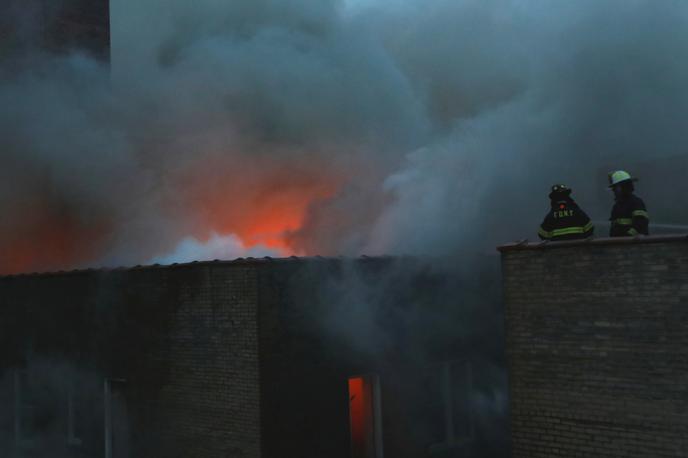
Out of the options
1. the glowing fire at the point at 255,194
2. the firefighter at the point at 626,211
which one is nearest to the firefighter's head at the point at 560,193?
the firefighter at the point at 626,211

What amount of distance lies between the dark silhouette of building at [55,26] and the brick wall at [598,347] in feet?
35.9

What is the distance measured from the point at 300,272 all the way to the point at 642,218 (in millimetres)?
3307

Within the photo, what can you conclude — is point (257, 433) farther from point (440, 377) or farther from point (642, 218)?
point (642, 218)

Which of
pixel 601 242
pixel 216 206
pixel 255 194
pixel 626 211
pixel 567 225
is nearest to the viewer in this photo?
pixel 601 242

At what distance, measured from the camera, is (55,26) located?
45.3ft

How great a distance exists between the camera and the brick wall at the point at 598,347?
16.4 ft

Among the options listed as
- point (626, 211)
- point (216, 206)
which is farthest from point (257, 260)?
point (216, 206)

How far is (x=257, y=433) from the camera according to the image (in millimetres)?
7055

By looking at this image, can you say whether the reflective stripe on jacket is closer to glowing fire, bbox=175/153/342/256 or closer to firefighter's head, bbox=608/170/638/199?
firefighter's head, bbox=608/170/638/199

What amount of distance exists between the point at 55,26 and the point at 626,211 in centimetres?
1151

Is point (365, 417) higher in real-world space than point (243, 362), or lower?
lower

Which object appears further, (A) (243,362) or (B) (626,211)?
(A) (243,362)

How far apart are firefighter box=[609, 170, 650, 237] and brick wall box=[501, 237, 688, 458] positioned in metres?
1.03

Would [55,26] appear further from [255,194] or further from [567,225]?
[567,225]
